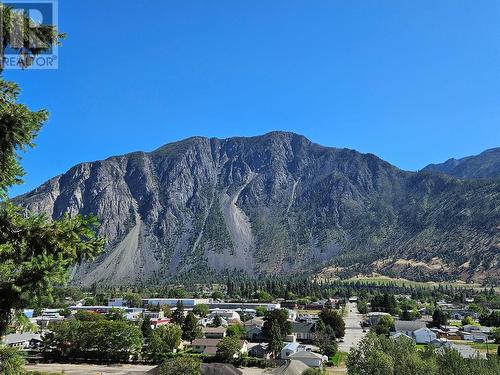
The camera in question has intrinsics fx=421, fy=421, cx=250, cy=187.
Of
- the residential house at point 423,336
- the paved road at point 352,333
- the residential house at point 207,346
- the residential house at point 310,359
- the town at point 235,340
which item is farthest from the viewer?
the residential house at point 423,336

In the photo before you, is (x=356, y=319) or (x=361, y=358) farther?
(x=356, y=319)

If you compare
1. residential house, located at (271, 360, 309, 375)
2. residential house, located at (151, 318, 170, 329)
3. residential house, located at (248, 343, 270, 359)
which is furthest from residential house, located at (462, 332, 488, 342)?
residential house, located at (151, 318, 170, 329)

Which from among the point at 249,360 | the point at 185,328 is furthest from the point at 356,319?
the point at 249,360

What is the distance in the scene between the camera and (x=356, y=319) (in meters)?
122

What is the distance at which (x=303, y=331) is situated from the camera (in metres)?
91.0

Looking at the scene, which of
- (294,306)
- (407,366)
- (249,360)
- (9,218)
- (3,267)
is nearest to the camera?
(3,267)

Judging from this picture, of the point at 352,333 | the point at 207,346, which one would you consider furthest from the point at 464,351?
the point at 352,333

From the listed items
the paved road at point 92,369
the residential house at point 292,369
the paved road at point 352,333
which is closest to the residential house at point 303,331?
the paved road at point 352,333

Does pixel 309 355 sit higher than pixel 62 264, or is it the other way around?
pixel 62 264

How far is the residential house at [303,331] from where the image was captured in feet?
295

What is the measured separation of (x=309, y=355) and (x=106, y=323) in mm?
34086

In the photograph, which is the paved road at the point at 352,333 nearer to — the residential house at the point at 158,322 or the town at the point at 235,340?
the town at the point at 235,340

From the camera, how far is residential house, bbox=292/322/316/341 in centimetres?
8994

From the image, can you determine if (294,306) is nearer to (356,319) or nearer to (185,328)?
(356,319)
